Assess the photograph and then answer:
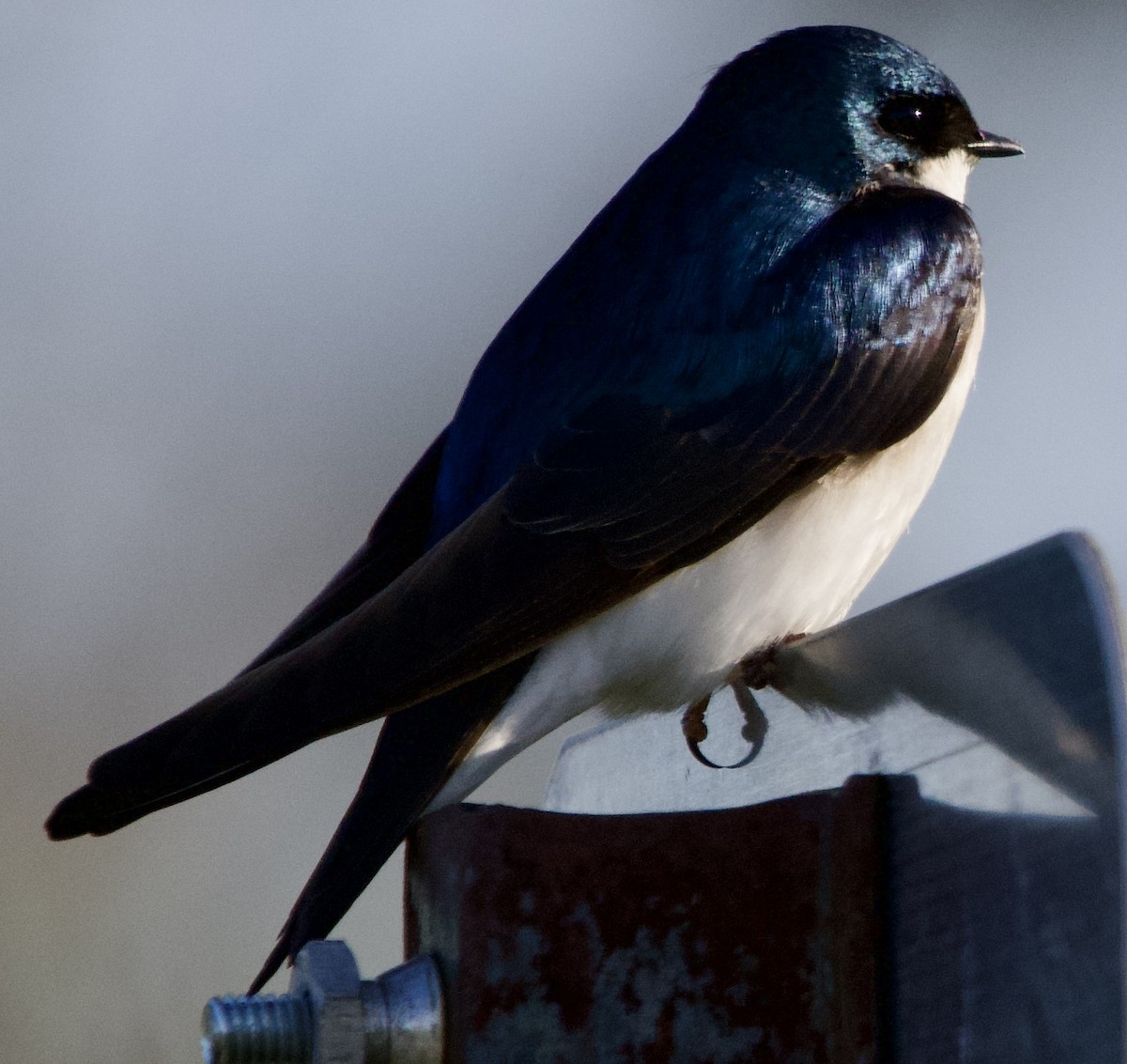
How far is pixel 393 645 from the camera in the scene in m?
1.05

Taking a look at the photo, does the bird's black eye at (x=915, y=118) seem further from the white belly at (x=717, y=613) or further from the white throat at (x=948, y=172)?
the white belly at (x=717, y=613)

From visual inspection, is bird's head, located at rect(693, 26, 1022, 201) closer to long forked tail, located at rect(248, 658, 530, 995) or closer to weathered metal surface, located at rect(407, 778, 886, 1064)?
long forked tail, located at rect(248, 658, 530, 995)

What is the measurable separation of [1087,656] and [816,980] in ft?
0.59

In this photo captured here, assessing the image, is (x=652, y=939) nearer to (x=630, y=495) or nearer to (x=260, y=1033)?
(x=260, y=1033)

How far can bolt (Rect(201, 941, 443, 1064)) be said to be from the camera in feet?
2.14

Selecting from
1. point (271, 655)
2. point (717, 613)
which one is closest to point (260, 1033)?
point (271, 655)

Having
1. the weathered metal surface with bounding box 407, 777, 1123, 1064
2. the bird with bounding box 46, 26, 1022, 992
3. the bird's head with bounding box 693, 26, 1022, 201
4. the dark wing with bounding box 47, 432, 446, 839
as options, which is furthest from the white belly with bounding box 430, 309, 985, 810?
the weathered metal surface with bounding box 407, 777, 1123, 1064

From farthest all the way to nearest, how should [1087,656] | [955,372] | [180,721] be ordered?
[955,372]
[180,721]
[1087,656]

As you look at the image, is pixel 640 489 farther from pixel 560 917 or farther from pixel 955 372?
pixel 560 917

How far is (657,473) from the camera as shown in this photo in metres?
1.24

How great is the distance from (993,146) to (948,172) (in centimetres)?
6

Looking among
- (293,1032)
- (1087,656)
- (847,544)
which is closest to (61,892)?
(847,544)

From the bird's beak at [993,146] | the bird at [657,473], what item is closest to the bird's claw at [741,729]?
the bird at [657,473]

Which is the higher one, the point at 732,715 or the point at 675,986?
the point at 732,715
